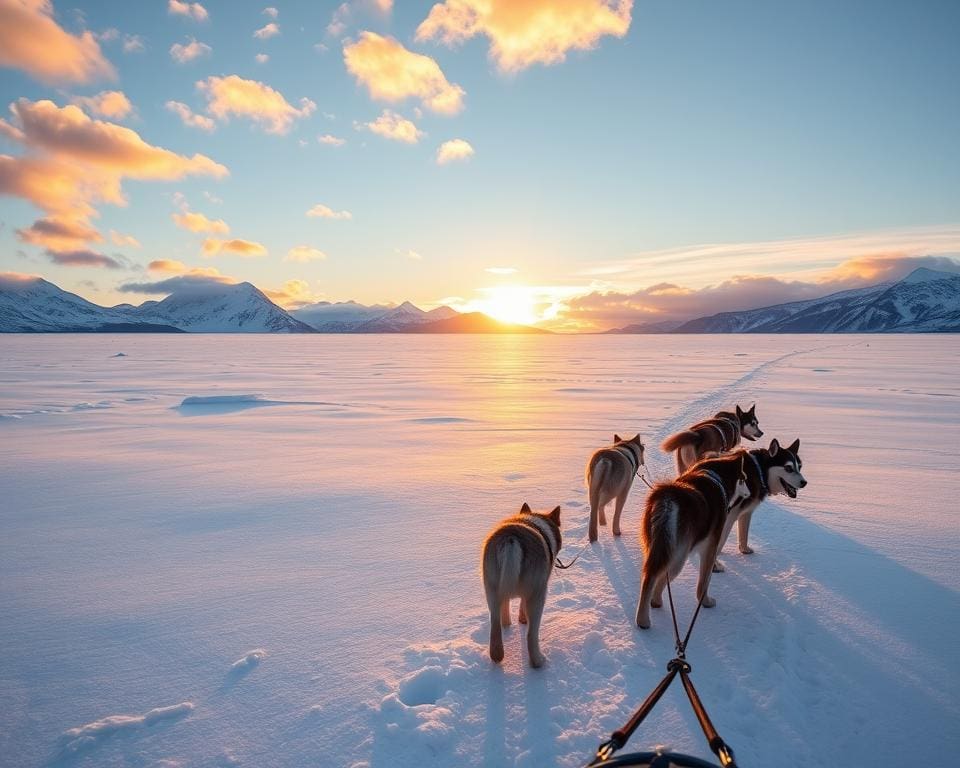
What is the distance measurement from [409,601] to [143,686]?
2.11m

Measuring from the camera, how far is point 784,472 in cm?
548

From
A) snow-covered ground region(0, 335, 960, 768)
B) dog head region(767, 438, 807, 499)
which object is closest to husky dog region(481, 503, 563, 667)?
snow-covered ground region(0, 335, 960, 768)

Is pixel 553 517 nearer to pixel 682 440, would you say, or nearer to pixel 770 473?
pixel 770 473

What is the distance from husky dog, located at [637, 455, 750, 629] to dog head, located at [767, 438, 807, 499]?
115 cm

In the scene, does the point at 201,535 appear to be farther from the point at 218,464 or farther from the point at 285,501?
the point at 218,464

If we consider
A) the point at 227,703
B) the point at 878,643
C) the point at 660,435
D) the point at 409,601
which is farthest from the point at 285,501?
the point at 660,435

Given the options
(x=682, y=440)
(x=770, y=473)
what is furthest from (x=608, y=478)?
(x=682, y=440)

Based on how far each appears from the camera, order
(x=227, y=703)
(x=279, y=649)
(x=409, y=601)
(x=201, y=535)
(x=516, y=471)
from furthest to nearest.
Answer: (x=516, y=471) → (x=201, y=535) → (x=409, y=601) → (x=279, y=649) → (x=227, y=703)

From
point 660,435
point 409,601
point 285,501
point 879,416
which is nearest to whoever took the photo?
point 409,601

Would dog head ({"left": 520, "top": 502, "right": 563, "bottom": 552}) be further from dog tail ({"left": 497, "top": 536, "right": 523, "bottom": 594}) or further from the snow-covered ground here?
dog tail ({"left": 497, "top": 536, "right": 523, "bottom": 594})

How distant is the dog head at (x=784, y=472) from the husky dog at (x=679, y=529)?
115cm

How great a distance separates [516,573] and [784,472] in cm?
362

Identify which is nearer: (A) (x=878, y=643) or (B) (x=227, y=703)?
(B) (x=227, y=703)

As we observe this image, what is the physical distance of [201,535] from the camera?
6.27 meters
